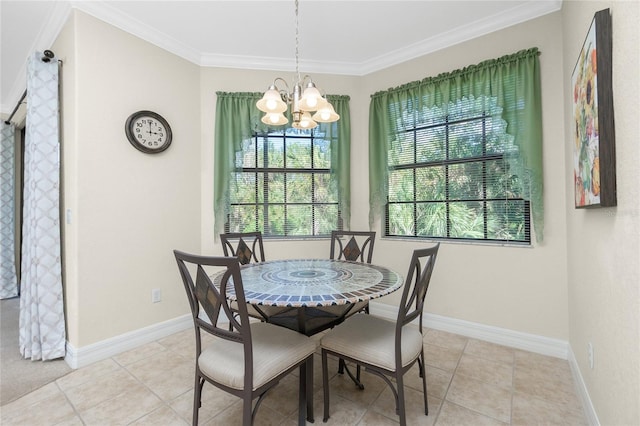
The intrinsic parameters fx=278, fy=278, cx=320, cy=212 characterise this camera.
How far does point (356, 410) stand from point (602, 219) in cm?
162

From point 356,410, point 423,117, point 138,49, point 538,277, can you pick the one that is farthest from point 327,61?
point 356,410

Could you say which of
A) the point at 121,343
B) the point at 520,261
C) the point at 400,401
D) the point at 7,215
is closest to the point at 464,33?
the point at 520,261

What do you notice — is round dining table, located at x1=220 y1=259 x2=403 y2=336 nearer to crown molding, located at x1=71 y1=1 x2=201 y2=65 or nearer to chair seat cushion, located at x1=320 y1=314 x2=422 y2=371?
chair seat cushion, located at x1=320 y1=314 x2=422 y2=371

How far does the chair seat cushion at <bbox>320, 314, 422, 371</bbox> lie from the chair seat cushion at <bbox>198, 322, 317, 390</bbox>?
0.16 metres

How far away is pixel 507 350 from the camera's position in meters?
2.31

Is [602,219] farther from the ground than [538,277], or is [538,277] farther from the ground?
[602,219]

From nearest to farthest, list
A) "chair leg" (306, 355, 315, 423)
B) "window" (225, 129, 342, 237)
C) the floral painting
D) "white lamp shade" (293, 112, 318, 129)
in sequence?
1. the floral painting
2. "chair leg" (306, 355, 315, 423)
3. "white lamp shade" (293, 112, 318, 129)
4. "window" (225, 129, 342, 237)

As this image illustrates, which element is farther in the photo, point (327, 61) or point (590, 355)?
point (327, 61)

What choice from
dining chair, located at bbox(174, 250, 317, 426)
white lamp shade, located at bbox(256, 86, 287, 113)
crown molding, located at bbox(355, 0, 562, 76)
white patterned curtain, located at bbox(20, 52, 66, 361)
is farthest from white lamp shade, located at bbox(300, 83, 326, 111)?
white patterned curtain, located at bbox(20, 52, 66, 361)

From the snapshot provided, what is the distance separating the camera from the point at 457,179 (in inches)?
106

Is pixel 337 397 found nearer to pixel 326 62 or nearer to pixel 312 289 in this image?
pixel 312 289

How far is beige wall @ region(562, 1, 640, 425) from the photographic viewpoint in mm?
942

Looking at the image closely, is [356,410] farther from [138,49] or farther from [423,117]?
[138,49]

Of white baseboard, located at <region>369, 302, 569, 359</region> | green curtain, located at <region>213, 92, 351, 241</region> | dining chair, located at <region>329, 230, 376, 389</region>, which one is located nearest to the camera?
dining chair, located at <region>329, 230, 376, 389</region>
